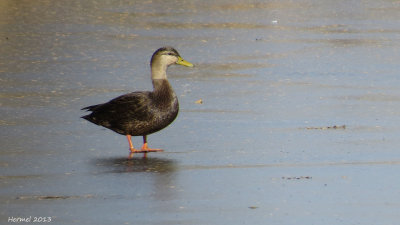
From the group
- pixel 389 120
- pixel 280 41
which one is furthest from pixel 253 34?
pixel 389 120

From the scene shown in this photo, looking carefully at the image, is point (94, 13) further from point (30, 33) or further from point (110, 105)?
point (110, 105)

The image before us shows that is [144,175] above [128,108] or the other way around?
the other way around

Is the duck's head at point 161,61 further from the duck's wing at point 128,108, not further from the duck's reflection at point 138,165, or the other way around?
the duck's reflection at point 138,165

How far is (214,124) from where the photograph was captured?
11508mm

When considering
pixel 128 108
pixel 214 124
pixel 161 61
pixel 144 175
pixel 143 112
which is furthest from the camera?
pixel 214 124

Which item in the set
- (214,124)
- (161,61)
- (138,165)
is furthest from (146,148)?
(214,124)

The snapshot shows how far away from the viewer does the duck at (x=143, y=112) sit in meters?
10.2

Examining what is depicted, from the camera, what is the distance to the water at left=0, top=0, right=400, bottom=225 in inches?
314

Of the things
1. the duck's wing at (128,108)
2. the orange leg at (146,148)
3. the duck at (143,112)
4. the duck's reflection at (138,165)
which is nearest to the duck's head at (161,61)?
the duck at (143,112)

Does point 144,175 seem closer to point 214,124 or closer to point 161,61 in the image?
point 161,61

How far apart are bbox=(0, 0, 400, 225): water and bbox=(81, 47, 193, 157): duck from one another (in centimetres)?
21

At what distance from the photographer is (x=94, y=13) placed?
953 inches

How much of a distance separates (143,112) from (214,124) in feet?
4.74

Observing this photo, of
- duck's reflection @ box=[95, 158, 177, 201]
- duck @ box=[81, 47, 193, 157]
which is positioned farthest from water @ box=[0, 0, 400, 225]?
duck @ box=[81, 47, 193, 157]
